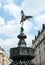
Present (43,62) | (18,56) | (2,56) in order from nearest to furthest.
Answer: (18,56) → (43,62) → (2,56)

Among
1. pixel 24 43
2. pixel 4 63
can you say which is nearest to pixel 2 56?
pixel 4 63

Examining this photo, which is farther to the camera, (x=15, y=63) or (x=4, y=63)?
(x=4, y=63)

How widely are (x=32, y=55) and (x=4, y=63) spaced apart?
14752 cm

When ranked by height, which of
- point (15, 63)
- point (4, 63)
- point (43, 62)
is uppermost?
point (15, 63)

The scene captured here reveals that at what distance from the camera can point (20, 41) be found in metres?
25.8

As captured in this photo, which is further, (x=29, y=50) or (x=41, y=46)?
(x=41, y=46)

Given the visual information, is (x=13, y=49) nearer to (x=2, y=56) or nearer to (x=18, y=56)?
(x=18, y=56)

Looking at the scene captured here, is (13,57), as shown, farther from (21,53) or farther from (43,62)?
(43,62)

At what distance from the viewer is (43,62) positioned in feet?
343

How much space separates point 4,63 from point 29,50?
147533mm

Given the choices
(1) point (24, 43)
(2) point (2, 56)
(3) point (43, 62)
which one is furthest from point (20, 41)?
(2) point (2, 56)

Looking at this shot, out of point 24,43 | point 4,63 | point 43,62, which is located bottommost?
point 4,63

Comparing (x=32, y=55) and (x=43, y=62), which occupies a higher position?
(x=32, y=55)

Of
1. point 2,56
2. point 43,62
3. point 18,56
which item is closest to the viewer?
point 18,56
